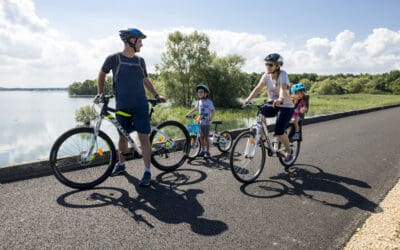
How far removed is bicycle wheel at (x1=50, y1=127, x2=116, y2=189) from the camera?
3938 mm

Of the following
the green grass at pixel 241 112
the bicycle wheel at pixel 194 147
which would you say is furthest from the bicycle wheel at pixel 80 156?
the green grass at pixel 241 112

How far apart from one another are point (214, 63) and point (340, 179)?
4157 centimetres

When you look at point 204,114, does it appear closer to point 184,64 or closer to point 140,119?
point 140,119

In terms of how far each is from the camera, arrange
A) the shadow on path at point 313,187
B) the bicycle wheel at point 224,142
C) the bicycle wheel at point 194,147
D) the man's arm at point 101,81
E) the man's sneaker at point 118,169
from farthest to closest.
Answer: the bicycle wheel at point 224,142, the bicycle wheel at point 194,147, the man's sneaker at point 118,169, the man's arm at point 101,81, the shadow on path at point 313,187

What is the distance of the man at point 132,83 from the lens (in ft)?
13.0

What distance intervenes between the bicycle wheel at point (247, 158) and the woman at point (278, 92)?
1.66 feet

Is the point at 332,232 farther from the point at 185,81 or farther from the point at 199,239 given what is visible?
the point at 185,81

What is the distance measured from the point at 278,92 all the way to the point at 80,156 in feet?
11.4

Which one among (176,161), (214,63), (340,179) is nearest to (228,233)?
(176,161)

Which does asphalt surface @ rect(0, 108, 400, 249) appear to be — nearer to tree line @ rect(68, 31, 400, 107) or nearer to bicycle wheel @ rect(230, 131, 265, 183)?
bicycle wheel @ rect(230, 131, 265, 183)

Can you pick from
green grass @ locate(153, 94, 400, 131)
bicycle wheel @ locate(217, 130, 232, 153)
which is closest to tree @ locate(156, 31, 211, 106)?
green grass @ locate(153, 94, 400, 131)

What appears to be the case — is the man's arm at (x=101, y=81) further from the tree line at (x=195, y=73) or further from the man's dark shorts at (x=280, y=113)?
the tree line at (x=195, y=73)

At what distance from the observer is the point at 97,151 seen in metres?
4.31

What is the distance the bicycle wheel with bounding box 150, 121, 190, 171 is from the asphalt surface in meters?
0.19
